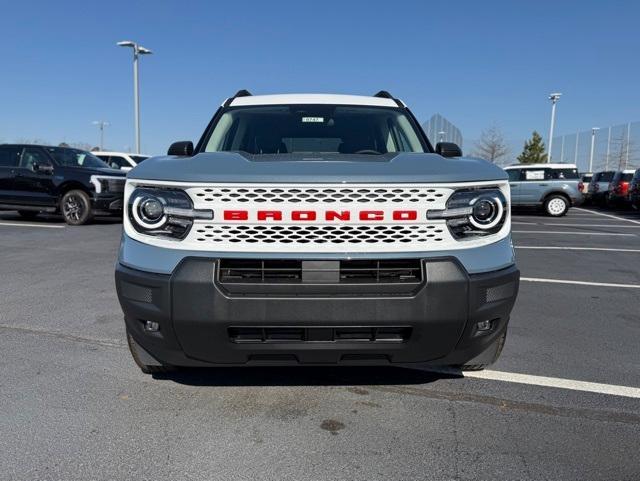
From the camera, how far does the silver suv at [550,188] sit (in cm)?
1744

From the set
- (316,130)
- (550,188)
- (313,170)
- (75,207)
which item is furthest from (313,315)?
(550,188)

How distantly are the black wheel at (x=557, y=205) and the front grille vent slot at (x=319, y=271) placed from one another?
55.9 ft

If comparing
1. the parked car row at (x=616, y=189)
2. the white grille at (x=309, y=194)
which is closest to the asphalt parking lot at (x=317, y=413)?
the white grille at (x=309, y=194)

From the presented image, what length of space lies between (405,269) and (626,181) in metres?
21.5

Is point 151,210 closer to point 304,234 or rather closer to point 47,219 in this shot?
point 304,234

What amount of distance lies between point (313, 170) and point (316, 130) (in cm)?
165

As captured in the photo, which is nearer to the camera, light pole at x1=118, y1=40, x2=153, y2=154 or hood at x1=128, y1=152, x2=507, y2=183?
hood at x1=128, y1=152, x2=507, y2=183

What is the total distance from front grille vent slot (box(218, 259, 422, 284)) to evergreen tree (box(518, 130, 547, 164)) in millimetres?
50402

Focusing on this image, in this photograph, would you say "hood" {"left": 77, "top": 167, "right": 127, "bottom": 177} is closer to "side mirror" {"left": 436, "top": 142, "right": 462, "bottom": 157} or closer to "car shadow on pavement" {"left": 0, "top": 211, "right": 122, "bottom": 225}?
"car shadow on pavement" {"left": 0, "top": 211, "right": 122, "bottom": 225}

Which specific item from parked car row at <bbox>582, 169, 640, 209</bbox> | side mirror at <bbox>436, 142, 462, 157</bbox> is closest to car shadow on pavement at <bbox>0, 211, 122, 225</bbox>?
side mirror at <bbox>436, 142, 462, 157</bbox>

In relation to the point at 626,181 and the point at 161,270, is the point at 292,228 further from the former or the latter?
the point at 626,181

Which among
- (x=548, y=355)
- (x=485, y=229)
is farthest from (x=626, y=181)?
(x=485, y=229)

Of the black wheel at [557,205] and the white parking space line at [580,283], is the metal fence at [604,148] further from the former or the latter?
the white parking space line at [580,283]

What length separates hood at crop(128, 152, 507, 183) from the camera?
7.52 ft
